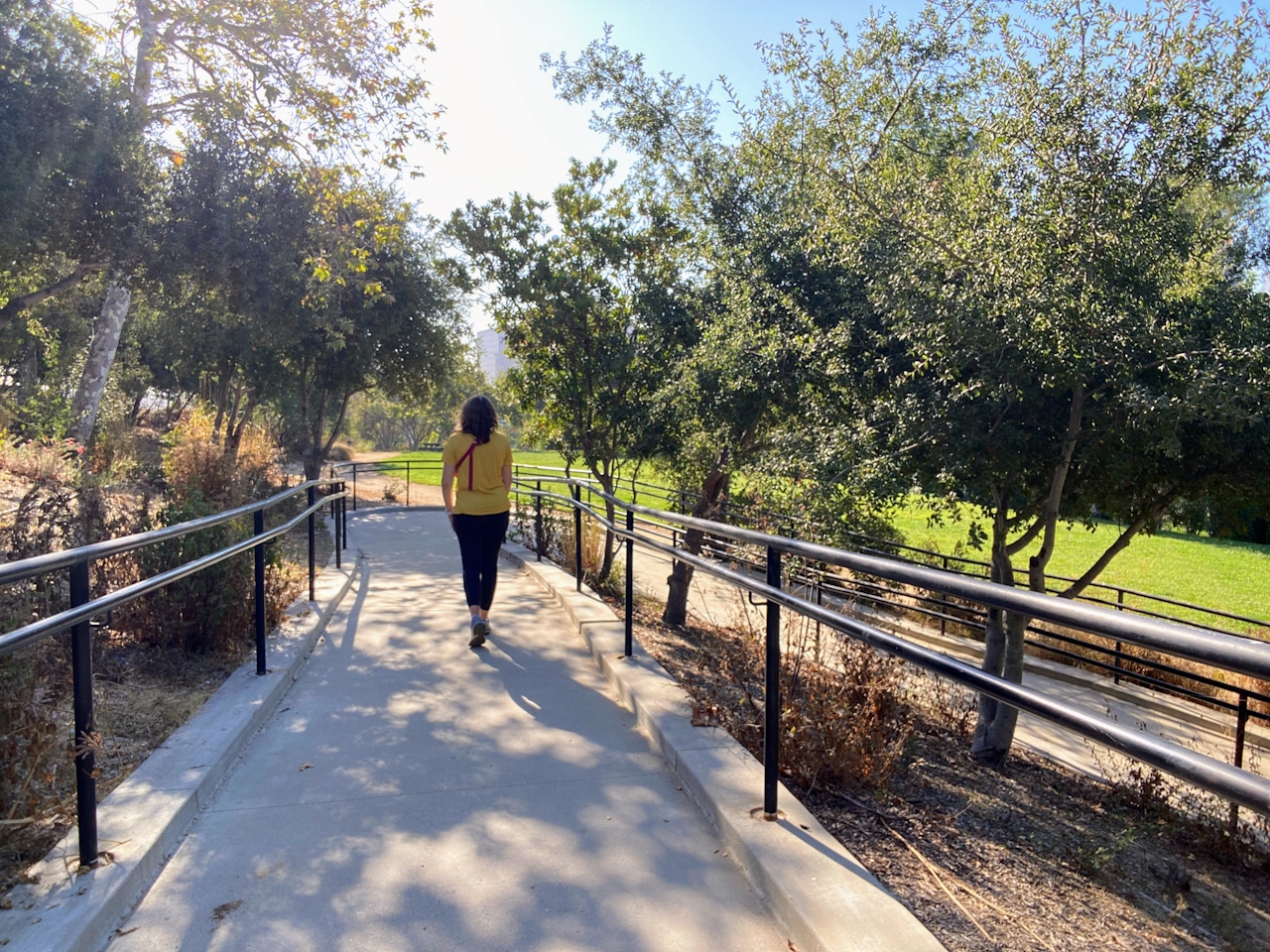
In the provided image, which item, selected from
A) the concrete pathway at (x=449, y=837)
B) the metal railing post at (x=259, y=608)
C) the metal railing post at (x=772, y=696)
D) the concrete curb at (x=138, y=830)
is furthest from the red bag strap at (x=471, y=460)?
the metal railing post at (x=772, y=696)

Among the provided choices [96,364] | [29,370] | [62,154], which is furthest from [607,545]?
[29,370]

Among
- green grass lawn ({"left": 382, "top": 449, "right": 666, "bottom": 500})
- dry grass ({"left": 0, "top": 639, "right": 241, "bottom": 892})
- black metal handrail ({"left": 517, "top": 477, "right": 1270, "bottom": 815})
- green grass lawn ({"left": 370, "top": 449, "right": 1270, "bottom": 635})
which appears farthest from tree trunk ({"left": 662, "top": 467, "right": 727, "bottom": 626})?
black metal handrail ({"left": 517, "top": 477, "right": 1270, "bottom": 815})

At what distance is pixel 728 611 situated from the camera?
30.8 feet

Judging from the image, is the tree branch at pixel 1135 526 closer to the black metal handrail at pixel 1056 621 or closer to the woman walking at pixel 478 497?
the black metal handrail at pixel 1056 621

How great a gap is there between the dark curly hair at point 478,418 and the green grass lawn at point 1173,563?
30.4ft

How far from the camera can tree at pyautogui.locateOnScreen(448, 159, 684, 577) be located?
32.2 feet

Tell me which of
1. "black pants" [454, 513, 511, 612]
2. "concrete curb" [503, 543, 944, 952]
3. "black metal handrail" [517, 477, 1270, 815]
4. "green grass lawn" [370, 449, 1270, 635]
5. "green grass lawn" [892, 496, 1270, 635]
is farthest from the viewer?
"green grass lawn" [892, 496, 1270, 635]

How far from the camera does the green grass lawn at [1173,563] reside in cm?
1669

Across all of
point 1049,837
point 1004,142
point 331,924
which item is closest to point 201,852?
point 331,924

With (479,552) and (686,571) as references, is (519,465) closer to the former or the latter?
(686,571)

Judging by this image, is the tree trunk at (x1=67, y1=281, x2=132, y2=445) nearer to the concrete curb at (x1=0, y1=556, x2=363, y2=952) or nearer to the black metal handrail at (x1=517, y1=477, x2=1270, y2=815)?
the concrete curb at (x1=0, y1=556, x2=363, y2=952)

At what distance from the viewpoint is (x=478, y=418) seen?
6.19 m

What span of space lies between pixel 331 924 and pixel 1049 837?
10.3 ft

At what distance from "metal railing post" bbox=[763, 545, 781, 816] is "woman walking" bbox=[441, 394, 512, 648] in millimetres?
3306
